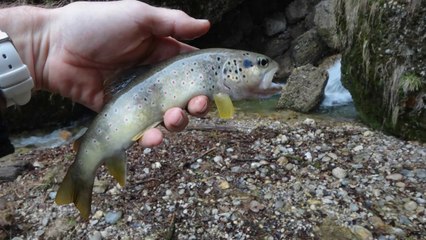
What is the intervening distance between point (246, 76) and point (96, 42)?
3.94ft

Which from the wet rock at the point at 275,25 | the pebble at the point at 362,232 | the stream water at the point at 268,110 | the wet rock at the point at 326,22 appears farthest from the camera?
the wet rock at the point at 275,25

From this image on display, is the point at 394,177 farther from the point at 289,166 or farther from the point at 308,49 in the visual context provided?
the point at 308,49

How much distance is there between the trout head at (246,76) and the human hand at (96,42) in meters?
0.21

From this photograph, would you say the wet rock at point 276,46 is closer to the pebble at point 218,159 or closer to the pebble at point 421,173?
the pebble at point 218,159

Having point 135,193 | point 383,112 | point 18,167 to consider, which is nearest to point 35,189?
point 18,167

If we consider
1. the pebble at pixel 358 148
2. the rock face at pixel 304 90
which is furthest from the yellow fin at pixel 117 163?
the rock face at pixel 304 90

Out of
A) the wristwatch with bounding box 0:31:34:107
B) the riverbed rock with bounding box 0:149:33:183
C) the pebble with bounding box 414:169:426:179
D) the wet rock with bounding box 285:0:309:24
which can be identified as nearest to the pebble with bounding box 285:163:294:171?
the pebble with bounding box 414:169:426:179

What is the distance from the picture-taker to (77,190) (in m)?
2.97

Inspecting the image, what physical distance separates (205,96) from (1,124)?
52.8 inches

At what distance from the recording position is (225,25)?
12141 mm

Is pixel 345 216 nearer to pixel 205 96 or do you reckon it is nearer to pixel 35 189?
pixel 205 96

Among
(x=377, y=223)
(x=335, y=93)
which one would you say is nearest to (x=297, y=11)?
(x=335, y=93)

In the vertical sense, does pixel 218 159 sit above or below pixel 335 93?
above

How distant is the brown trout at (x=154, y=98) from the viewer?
2.92 metres
